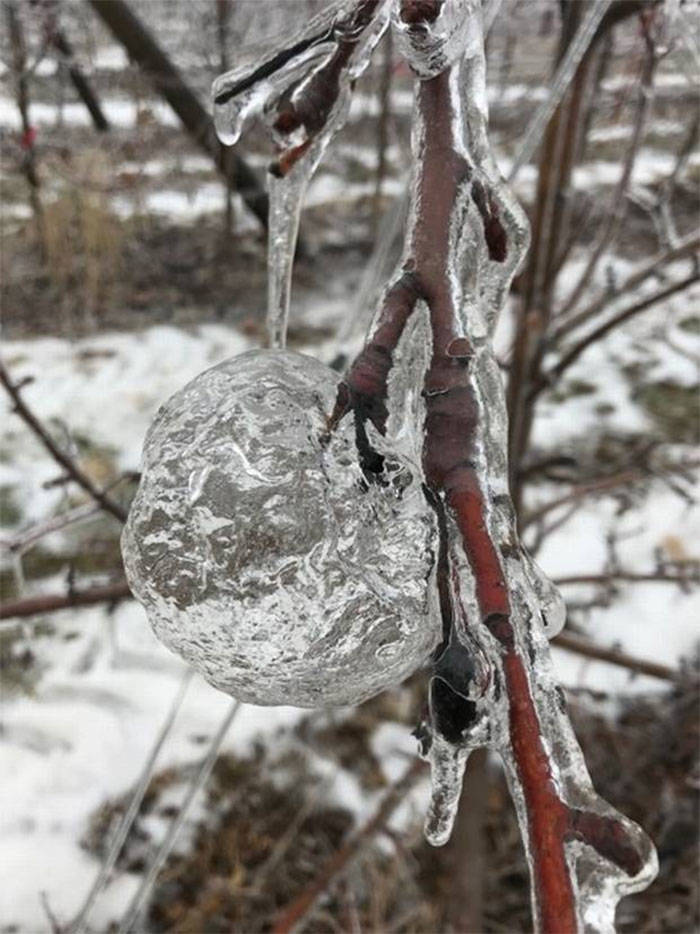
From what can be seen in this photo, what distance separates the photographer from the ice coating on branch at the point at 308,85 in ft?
1.26

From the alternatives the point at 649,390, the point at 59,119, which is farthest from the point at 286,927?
the point at 59,119

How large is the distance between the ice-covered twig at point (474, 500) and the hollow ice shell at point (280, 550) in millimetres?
34

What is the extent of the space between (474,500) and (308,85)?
22 cm

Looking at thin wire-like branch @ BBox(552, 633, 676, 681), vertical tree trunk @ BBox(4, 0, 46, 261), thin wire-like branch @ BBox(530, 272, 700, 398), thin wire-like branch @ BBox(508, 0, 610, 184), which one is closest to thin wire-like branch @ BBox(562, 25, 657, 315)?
thin wire-like branch @ BBox(530, 272, 700, 398)

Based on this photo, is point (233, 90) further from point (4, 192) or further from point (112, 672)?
point (4, 192)

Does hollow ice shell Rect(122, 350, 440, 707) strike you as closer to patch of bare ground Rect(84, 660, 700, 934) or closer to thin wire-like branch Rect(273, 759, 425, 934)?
thin wire-like branch Rect(273, 759, 425, 934)

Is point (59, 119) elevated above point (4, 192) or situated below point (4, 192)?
above

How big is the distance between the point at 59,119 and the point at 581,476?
119 inches

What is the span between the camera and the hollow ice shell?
1.10 feet

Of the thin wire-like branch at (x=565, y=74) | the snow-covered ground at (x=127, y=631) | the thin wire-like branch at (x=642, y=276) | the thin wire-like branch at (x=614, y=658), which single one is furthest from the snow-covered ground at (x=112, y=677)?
the thin wire-like branch at (x=565, y=74)

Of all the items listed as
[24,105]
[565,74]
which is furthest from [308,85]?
[24,105]

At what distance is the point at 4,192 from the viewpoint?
4598 millimetres

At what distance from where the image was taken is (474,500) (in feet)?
0.92

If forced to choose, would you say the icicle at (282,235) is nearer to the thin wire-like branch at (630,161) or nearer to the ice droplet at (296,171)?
the ice droplet at (296,171)
